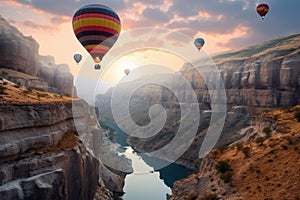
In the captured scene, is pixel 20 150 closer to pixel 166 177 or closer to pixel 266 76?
pixel 166 177

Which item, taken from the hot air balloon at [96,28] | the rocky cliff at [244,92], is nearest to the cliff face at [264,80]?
the rocky cliff at [244,92]

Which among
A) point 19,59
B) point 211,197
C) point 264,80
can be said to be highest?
point 264,80

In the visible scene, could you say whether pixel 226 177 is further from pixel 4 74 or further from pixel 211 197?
pixel 4 74

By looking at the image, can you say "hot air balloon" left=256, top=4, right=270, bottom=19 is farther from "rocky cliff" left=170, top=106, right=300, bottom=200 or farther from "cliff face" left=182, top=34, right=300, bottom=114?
"cliff face" left=182, top=34, right=300, bottom=114

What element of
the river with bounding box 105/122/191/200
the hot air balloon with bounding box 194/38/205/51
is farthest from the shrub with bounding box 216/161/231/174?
the hot air balloon with bounding box 194/38/205/51

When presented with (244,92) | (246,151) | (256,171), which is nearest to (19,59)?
(246,151)

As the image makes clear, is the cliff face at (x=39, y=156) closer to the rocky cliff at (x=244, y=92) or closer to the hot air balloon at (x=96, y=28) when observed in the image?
the hot air balloon at (x=96, y=28)
